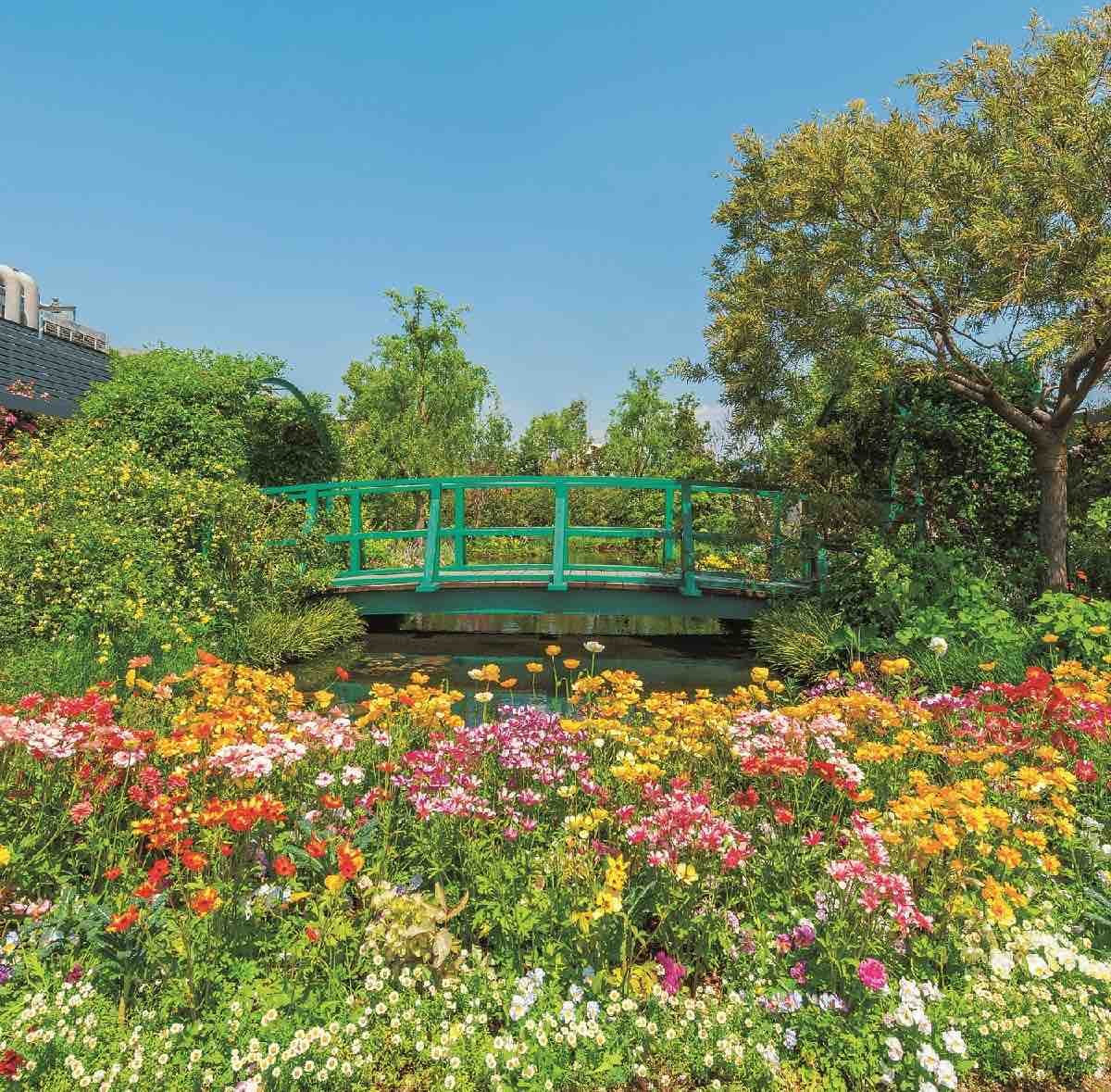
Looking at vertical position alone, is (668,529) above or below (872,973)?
above

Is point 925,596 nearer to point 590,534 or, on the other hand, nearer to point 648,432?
point 590,534

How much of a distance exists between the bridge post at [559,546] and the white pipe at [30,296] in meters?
16.6

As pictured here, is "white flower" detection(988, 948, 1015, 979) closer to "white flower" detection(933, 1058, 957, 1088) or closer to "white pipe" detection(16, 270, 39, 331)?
"white flower" detection(933, 1058, 957, 1088)

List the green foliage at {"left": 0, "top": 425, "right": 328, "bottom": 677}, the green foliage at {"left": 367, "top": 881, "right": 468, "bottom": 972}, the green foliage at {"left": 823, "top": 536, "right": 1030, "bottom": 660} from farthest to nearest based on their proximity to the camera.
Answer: the green foliage at {"left": 823, "top": 536, "right": 1030, "bottom": 660}
the green foliage at {"left": 0, "top": 425, "right": 328, "bottom": 677}
the green foliage at {"left": 367, "top": 881, "right": 468, "bottom": 972}

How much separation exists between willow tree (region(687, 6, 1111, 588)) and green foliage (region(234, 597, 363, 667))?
5.33m

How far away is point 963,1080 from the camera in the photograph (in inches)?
75.1

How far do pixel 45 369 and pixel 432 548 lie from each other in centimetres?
963

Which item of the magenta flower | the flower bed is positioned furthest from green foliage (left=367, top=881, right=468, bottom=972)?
the magenta flower

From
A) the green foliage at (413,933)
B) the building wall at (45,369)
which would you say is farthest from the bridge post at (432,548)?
the green foliage at (413,933)

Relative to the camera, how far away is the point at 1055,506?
7059mm

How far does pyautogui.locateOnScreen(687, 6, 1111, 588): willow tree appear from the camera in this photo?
576 centimetres

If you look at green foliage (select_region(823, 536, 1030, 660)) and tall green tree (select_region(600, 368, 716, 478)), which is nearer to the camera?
green foliage (select_region(823, 536, 1030, 660))

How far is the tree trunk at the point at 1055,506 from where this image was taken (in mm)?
7023

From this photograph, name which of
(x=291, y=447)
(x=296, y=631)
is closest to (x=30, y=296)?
(x=291, y=447)
